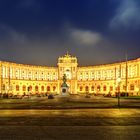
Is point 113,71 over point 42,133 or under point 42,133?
over

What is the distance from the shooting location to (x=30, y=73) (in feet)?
635

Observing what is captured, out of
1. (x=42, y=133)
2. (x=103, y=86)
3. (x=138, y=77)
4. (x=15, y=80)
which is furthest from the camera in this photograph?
(x=103, y=86)

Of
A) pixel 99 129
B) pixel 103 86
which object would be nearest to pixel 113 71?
pixel 103 86

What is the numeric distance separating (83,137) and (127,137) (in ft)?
6.80

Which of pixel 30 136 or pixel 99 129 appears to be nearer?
pixel 30 136

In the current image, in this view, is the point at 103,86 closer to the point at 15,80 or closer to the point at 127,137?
the point at 15,80

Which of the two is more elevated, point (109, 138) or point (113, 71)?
point (113, 71)

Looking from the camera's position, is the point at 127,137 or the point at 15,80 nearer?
the point at 127,137

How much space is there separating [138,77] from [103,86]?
42248 mm

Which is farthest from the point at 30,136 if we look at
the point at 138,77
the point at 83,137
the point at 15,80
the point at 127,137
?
the point at 15,80

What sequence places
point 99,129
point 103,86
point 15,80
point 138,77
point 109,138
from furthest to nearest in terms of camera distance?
point 103,86
point 15,80
point 138,77
point 99,129
point 109,138

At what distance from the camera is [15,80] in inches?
6983

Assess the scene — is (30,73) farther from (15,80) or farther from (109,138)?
(109,138)

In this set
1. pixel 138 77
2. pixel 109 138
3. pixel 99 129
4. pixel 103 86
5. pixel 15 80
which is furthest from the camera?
pixel 103 86
